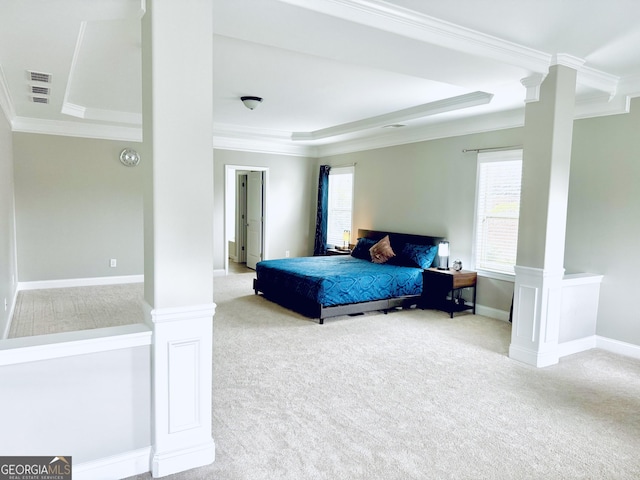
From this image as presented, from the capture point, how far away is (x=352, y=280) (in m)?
5.26

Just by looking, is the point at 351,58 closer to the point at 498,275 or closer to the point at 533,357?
the point at 533,357

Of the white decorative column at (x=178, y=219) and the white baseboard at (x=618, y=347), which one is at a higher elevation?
the white decorative column at (x=178, y=219)

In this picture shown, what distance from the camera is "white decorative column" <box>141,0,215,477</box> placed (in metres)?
2.09

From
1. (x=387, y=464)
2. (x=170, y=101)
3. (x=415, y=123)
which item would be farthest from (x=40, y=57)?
(x=415, y=123)

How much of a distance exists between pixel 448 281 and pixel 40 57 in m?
4.88

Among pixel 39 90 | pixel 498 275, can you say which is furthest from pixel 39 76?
pixel 498 275

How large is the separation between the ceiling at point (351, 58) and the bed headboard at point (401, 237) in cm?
153

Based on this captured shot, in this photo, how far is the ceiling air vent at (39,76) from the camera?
3959 mm

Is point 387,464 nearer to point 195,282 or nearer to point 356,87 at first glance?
point 195,282

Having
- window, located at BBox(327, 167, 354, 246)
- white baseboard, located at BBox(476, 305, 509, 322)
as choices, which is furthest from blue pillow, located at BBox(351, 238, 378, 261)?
white baseboard, located at BBox(476, 305, 509, 322)

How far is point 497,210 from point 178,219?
4.52 m

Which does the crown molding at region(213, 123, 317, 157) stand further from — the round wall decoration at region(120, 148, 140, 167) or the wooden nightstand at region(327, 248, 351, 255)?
the wooden nightstand at region(327, 248, 351, 255)

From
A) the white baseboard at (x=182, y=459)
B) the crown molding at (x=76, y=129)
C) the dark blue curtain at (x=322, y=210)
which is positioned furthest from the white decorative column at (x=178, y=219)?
the dark blue curtain at (x=322, y=210)

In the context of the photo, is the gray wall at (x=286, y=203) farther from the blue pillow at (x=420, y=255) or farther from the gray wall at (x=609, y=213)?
the gray wall at (x=609, y=213)
